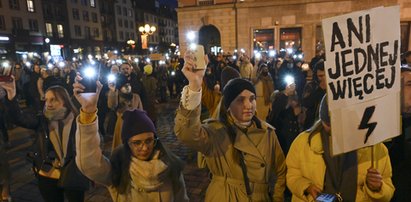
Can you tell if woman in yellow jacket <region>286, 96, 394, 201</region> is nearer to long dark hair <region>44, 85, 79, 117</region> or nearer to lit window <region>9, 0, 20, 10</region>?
long dark hair <region>44, 85, 79, 117</region>

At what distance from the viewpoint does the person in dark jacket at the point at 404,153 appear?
266 cm

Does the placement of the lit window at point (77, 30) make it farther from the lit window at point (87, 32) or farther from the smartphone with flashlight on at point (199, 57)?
the smartphone with flashlight on at point (199, 57)

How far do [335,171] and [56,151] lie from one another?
9.83 ft

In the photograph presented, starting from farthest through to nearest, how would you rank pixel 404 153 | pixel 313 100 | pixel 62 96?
pixel 313 100 → pixel 62 96 → pixel 404 153

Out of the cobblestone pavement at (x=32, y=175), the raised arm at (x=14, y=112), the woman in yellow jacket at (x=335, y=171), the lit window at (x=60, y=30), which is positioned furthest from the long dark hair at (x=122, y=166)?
the lit window at (x=60, y=30)

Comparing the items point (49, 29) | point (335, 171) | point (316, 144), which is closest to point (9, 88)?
point (316, 144)

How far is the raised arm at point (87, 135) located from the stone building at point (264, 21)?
21518 millimetres

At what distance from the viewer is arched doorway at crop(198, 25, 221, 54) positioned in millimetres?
26219

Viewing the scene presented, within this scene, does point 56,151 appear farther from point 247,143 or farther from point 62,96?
point 247,143

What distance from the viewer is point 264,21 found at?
2406 centimetres

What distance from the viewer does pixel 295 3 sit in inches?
905

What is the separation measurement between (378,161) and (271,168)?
2.56 feet

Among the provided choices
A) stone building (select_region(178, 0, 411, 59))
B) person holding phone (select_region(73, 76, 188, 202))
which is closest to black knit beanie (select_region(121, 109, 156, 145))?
person holding phone (select_region(73, 76, 188, 202))

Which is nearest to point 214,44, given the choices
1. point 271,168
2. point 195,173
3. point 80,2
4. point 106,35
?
point 195,173
